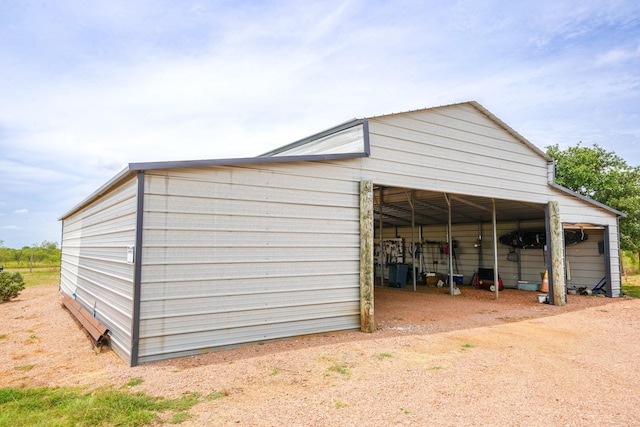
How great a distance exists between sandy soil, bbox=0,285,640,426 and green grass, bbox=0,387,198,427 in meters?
0.23

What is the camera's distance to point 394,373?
4504 millimetres

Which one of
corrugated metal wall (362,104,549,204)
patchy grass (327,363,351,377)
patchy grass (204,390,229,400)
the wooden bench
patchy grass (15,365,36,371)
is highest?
corrugated metal wall (362,104,549,204)

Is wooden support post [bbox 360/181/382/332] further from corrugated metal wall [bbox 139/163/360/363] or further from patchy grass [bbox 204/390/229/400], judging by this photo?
patchy grass [bbox 204/390/229/400]

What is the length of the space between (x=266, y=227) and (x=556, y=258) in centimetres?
845

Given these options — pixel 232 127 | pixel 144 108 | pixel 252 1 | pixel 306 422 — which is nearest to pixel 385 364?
pixel 306 422

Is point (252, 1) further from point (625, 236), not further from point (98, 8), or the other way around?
point (625, 236)

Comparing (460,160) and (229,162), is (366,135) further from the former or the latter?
(460,160)

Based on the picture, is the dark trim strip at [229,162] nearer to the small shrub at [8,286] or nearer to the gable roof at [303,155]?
the gable roof at [303,155]

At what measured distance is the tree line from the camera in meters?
25.7

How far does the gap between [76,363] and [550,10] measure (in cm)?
1043

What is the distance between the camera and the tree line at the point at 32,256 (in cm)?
2570

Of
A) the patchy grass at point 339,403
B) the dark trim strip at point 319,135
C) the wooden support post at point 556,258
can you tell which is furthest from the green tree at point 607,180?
the patchy grass at point 339,403

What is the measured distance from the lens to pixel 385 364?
16.0 ft

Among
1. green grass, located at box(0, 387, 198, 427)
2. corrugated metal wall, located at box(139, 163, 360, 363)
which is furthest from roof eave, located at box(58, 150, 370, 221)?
green grass, located at box(0, 387, 198, 427)
